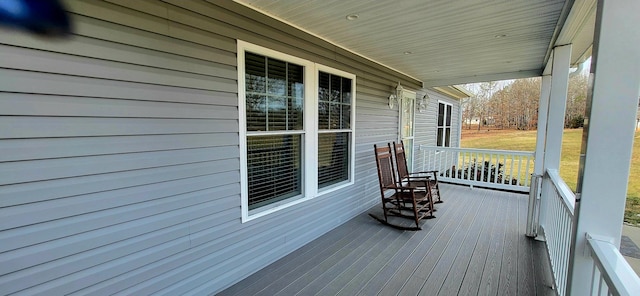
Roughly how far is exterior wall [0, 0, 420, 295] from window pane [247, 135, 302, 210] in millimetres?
222

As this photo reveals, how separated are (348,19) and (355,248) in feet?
8.19

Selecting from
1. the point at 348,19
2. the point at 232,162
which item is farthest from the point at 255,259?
the point at 348,19

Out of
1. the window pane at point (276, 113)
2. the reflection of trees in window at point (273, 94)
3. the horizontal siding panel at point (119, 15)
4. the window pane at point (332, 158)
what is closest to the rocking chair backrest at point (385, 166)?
the window pane at point (332, 158)

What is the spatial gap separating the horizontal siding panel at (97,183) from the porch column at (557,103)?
3.61 metres

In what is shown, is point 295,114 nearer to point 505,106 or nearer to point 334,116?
point 334,116

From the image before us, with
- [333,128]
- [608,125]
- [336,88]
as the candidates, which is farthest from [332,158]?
[608,125]

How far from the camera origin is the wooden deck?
2.40m

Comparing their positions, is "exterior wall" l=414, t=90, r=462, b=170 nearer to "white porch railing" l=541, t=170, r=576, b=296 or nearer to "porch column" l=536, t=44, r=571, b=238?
"porch column" l=536, t=44, r=571, b=238

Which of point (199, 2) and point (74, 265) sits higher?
point (199, 2)

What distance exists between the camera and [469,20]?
8.64ft

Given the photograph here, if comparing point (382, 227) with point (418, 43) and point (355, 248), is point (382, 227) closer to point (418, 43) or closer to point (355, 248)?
point (355, 248)

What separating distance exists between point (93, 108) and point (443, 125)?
8810 millimetres

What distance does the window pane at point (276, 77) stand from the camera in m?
2.69

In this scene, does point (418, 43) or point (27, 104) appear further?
point (418, 43)
